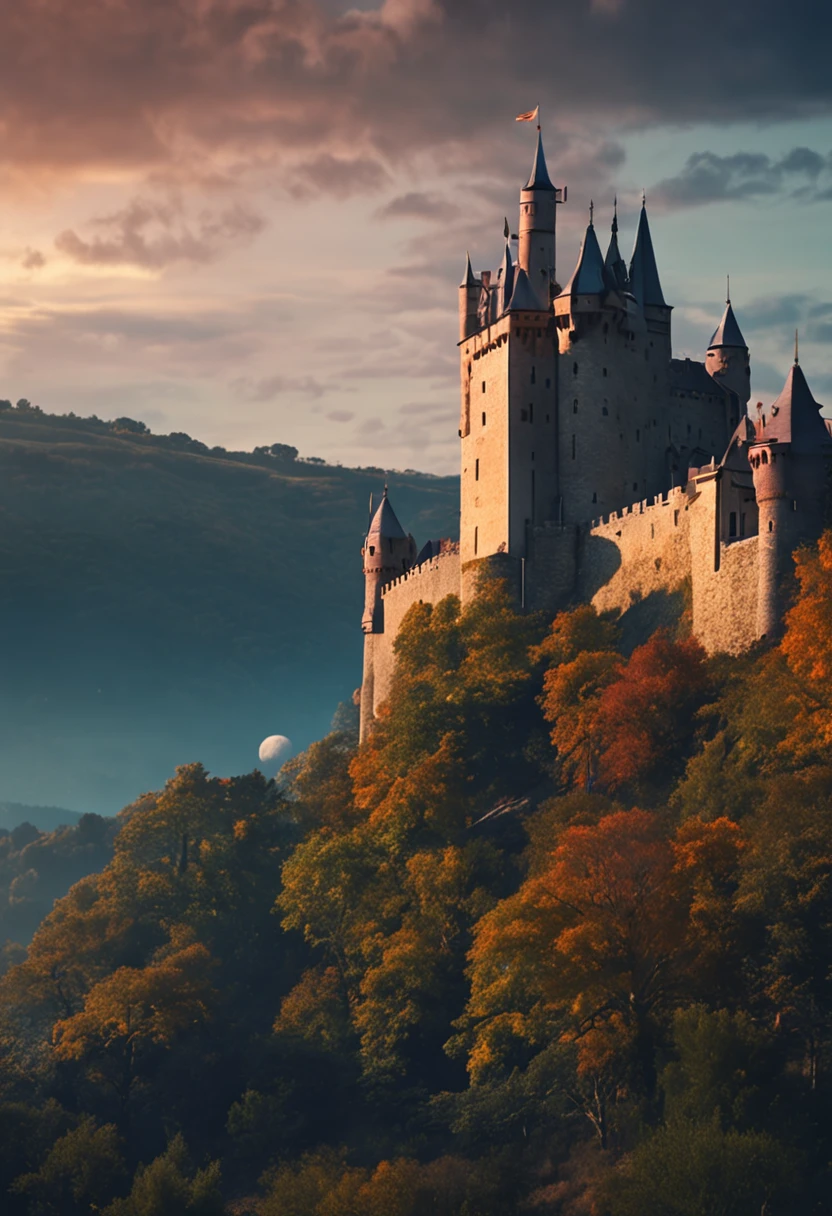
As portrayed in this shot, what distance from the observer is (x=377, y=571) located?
12706 centimetres

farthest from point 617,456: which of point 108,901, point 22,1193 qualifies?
point 22,1193

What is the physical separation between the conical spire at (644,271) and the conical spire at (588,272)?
14.6 feet

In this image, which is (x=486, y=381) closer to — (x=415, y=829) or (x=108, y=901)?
(x=415, y=829)

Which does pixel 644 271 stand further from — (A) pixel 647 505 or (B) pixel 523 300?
(A) pixel 647 505

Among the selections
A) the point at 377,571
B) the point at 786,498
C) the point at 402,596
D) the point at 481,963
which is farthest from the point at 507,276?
the point at 481,963

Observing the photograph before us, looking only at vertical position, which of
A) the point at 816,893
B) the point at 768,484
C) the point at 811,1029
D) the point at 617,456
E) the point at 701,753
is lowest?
the point at 811,1029

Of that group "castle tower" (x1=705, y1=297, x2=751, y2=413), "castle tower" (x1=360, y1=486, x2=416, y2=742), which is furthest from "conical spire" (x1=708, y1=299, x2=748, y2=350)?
"castle tower" (x1=360, y1=486, x2=416, y2=742)

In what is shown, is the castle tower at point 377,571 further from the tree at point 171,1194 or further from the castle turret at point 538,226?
the tree at point 171,1194

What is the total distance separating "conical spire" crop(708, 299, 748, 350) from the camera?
4562 inches

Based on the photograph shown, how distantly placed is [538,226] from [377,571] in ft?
88.0

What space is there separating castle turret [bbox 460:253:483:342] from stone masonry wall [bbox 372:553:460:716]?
482 inches

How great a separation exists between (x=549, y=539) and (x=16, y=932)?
108 meters

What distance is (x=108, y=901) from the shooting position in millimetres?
108812

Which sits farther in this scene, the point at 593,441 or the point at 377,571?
the point at 377,571
